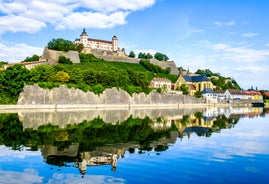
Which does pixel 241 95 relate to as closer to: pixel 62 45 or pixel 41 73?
pixel 62 45

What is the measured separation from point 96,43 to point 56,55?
32.7 metres

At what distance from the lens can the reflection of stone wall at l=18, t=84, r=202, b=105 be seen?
38562 mm

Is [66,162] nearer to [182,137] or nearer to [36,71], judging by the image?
[182,137]

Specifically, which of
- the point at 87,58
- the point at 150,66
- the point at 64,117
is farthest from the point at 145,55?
the point at 64,117

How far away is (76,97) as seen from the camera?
4209 centimetres

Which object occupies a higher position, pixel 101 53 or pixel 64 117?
pixel 101 53

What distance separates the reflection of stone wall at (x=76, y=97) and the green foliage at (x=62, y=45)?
93.2 feet

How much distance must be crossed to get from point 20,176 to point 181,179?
4281mm

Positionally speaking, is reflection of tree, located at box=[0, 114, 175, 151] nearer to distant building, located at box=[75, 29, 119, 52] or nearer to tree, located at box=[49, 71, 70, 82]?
tree, located at box=[49, 71, 70, 82]

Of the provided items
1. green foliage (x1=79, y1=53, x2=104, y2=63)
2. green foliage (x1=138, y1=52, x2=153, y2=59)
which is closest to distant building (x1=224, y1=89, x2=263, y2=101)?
green foliage (x1=138, y1=52, x2=153, y2=59)

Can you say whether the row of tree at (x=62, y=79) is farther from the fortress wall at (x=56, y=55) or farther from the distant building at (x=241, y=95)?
the distant building at (x=241, y=95)

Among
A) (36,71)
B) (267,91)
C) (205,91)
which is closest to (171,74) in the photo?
(205,91)

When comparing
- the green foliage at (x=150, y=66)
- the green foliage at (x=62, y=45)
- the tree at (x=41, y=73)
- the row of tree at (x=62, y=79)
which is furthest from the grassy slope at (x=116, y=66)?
the tree at (x=41, y=73)

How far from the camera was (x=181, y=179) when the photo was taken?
845cm
